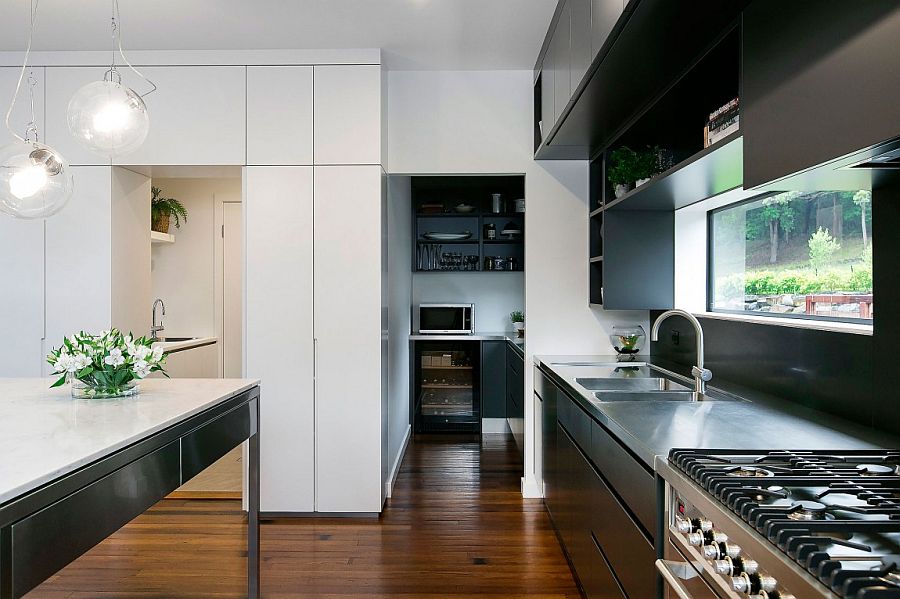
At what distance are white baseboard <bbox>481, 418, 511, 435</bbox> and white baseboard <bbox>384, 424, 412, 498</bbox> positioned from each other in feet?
2.32

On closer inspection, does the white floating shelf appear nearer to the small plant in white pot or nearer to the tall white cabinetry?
the tall white cabinetry

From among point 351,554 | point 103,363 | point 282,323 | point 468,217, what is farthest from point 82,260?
point 468,217

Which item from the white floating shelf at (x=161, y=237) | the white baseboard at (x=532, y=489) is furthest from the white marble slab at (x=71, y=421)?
the white floating shelf at (x=161, y=237)

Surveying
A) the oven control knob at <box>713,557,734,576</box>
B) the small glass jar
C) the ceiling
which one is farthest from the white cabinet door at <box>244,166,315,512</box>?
the oven control knob at <box>713,557,734,576</box>

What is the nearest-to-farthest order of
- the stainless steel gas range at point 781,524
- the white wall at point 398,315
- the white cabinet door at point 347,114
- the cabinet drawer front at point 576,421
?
the stainless steel gas range at point 781,524 → the cabinet drawer front at point 576,421 → the white cabinet door at point 347,114 → the white wall at point 398,315

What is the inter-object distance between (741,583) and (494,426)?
15.8 ft

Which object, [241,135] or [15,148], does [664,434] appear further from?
[241,135]

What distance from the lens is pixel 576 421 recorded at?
2.69m

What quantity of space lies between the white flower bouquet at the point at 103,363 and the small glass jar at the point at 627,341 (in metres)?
2.56

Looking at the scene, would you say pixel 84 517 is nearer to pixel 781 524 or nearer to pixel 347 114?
pixel 781 524

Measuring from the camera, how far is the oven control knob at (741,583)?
1078 mm

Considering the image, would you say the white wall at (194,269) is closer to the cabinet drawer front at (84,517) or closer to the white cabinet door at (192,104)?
the white cabinet door at (192,104)

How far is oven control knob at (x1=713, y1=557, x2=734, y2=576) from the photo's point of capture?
1.14 metres

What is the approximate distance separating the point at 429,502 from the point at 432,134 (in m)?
2.34
